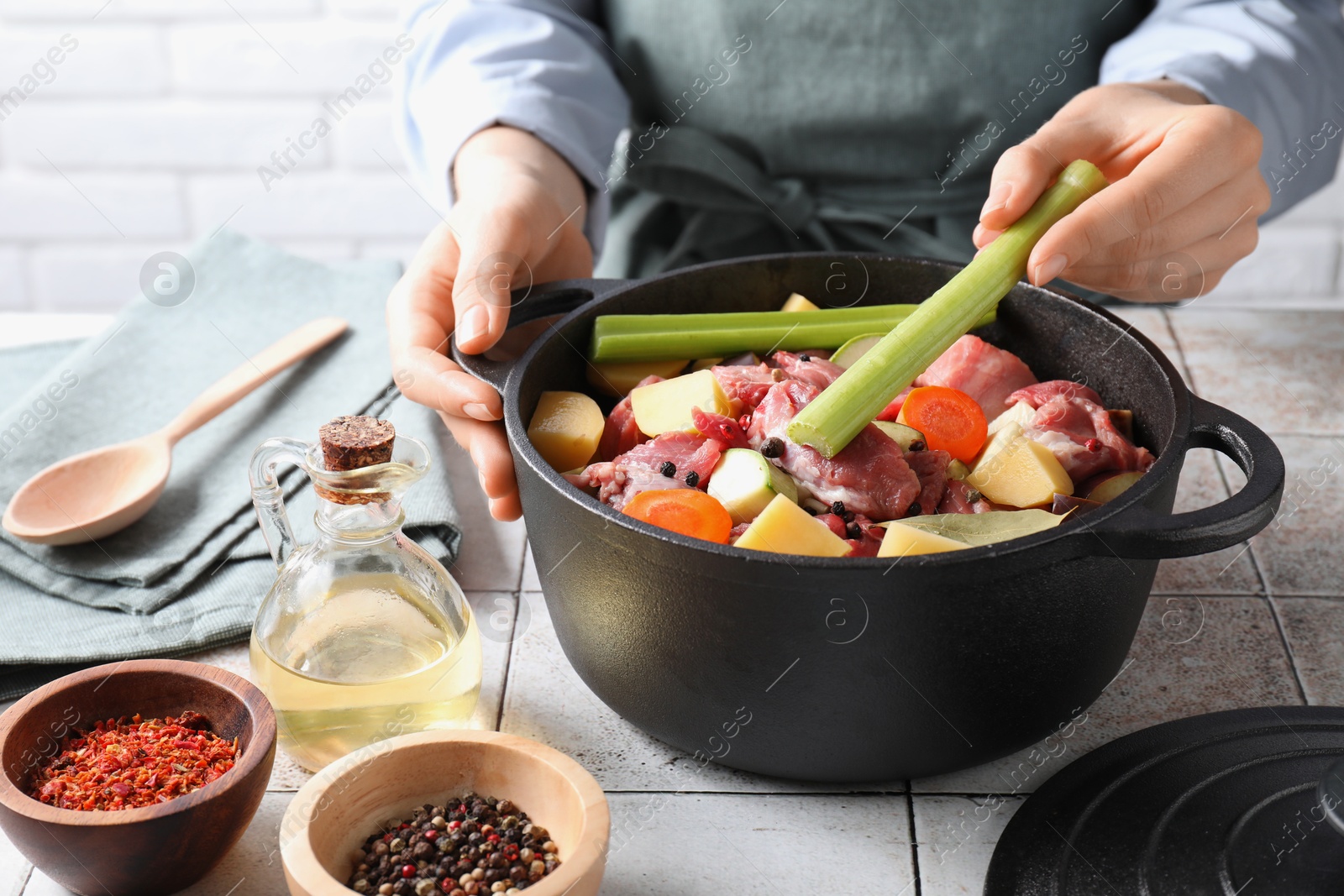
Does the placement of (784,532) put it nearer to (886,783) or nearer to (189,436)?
(886,783)

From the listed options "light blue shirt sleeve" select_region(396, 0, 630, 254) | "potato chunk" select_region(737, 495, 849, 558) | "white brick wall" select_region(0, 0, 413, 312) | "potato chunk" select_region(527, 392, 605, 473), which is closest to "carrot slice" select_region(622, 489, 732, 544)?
"potato chunk" select_region(737, 495, 849, 558)

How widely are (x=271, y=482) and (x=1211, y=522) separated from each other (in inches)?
32.5

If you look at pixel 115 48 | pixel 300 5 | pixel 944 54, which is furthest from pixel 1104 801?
pixel 115 48

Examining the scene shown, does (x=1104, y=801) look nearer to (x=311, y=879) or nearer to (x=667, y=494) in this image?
(x=667, y=494)

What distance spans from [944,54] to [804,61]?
22 cm

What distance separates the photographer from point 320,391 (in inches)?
67.9

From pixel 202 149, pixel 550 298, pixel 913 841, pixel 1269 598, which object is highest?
pixel 550 298

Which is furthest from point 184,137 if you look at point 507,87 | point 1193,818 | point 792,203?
point 1193,818

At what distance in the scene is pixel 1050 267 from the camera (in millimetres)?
1205

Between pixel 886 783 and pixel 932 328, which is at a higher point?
pixel 932 328

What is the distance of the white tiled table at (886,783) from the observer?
998mm

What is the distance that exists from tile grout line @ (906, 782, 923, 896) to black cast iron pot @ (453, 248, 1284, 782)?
0.04m

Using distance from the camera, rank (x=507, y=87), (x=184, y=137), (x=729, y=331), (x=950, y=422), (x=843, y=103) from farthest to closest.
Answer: (x=184, y=137) < (x=843, y=103) < (x=507, y=87) < (x=729, y=331) < (x=950, y=422)

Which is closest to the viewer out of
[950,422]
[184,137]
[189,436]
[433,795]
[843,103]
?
[433,795]
